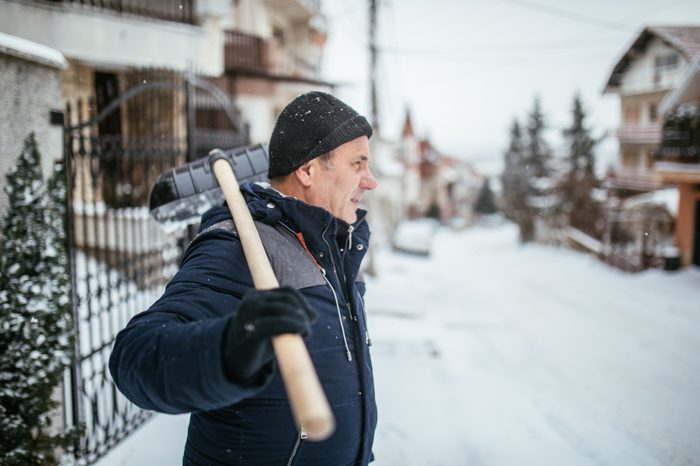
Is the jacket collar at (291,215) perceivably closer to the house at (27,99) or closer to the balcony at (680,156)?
the house at (27,99)

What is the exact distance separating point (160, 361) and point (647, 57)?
26124 millimetres

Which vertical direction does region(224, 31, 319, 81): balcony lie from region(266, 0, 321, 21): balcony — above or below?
below

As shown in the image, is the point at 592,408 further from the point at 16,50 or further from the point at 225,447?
the point at 16,50

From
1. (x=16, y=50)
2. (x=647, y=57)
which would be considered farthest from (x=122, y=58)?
(x=647, y=57)

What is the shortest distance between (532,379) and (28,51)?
6127mm

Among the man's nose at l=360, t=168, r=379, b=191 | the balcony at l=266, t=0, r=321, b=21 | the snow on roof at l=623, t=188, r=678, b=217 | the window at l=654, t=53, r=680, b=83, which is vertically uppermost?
the balcony at l=266, t=0, r=321, b=21

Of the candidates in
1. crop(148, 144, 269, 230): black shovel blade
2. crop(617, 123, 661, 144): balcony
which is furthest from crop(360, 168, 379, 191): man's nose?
crop(617, 123, 661, 144): balcony

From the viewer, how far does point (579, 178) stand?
2734cm

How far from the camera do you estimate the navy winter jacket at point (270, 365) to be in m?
1.00

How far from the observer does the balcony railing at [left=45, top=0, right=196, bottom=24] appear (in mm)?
8914

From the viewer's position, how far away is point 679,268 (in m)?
14.0

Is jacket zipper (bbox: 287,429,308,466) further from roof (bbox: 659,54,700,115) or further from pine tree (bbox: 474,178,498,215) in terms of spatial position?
pine tree (bbox: 474,178,498,215)

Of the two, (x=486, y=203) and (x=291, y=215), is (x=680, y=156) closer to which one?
(x=291, y=215)

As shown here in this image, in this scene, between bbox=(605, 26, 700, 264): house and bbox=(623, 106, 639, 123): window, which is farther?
bbox=(623, 106, 639, 123): window
